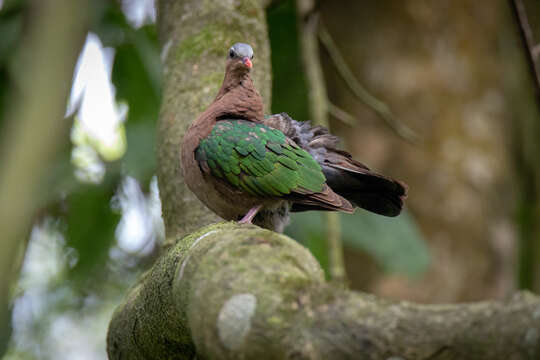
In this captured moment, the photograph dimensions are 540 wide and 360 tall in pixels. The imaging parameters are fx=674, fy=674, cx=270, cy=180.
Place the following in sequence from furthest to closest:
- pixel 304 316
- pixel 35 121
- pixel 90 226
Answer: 1. pixel 90 226
2. pixel 35 121
3. pixel 304 316

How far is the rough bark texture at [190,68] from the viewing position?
388 cm

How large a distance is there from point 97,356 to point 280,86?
549 cm

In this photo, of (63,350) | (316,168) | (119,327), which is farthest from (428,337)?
(63,350)

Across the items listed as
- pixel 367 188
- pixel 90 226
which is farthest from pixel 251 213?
pixel 90 226

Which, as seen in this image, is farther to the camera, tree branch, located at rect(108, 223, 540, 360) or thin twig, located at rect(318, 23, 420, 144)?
thin twig, located at rect(318, 23, 420, 144)

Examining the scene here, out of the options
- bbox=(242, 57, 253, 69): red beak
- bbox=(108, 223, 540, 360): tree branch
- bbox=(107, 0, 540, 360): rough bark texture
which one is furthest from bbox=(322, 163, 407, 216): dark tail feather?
bbox=(108, 223, 540, 360): tree branch

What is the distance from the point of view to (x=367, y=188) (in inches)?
156

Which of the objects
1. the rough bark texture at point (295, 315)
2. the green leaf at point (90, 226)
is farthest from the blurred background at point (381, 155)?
the rough bark texture at point (295, 315)

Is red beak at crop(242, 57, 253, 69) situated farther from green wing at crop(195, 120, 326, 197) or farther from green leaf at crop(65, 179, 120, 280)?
green leaf at crop(65, 179, 120, 280)

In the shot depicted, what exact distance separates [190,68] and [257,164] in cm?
94

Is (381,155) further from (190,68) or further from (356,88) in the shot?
(190,68)

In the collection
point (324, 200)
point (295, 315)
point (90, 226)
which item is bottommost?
point (90, 226)

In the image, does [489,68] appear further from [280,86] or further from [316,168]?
[316,168]

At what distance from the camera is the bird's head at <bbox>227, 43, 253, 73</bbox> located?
12.4ft
